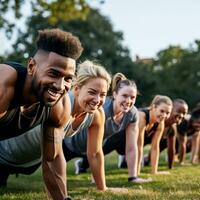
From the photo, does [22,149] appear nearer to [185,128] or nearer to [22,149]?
[22,149]

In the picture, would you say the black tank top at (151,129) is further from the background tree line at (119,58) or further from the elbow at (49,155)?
the background tree line at (119,58)

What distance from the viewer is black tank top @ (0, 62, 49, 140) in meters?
3.79

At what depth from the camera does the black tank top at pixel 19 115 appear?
3.79 meters

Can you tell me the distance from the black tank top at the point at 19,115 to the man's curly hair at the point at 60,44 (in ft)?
0.86

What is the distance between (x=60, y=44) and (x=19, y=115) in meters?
0.82

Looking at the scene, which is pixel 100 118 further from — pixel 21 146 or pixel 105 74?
pixel 21 146

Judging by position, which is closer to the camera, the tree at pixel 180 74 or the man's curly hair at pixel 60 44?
the man's curly hair at pixel 60 44

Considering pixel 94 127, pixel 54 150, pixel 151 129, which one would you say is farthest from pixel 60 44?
pixel 151 129

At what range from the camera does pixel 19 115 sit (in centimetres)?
415

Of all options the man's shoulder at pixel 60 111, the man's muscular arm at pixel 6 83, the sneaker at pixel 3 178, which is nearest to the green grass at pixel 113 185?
the sneaker at pixel 3 178

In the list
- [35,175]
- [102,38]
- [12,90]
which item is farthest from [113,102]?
[102,38]

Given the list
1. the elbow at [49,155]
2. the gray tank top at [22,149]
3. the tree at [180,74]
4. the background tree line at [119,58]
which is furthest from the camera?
the tree at [180,74]

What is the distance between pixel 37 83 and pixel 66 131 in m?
1.85

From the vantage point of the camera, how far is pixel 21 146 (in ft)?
19.5
